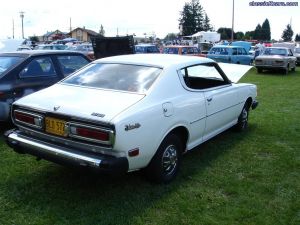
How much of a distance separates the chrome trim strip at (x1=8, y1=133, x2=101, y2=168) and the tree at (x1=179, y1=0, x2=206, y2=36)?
89317 millimetres

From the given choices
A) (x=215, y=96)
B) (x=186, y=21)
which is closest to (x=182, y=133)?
(x=215, y=96)

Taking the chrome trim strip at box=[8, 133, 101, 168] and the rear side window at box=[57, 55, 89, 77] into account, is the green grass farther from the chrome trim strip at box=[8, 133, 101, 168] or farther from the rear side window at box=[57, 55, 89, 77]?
the rear side window at box=[57, 55, 89, 77]

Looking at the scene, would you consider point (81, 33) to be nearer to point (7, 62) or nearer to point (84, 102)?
point (7, 62)

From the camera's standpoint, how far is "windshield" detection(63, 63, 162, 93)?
432 cm

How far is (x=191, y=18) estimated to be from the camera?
92.8m

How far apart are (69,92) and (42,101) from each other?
362mm

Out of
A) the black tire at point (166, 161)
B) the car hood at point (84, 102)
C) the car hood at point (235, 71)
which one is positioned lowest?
the black tire at point (166, 161)

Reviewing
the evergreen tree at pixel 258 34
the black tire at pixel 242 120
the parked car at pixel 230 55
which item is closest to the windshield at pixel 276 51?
the parked car at pixel 230 55

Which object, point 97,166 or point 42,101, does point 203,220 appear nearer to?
point 97,166

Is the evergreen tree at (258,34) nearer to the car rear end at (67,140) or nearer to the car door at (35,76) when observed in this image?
the car door at (35,76)

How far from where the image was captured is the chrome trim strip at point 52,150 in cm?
358

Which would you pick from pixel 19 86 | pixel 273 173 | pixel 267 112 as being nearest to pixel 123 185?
pixel 273 173

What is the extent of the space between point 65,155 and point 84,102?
2.01 ft

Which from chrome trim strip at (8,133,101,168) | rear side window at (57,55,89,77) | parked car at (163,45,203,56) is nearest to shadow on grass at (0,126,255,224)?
chrome trim strip at (8,133,101,168)
